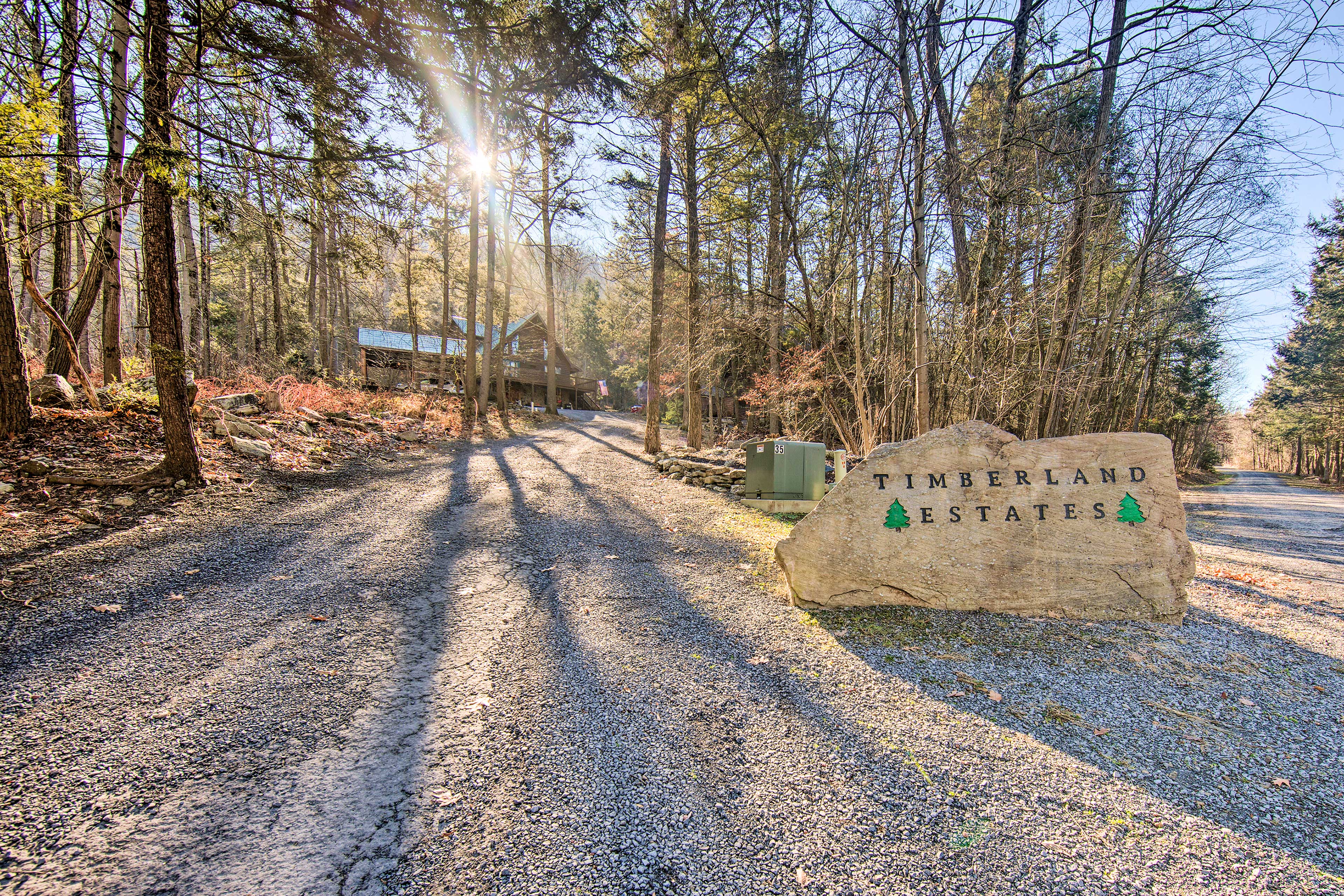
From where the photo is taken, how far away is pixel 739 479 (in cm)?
858

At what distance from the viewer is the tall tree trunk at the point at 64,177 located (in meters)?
4.26

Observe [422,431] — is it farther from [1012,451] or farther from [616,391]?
[616,391]

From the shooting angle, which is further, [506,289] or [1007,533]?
[506,289]

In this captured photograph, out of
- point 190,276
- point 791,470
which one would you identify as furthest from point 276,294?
point 791,470

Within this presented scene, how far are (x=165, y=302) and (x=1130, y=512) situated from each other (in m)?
9.12

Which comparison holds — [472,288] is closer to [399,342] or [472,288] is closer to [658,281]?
[658,281]

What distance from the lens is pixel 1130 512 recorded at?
359cm

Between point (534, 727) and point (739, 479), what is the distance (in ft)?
21.7

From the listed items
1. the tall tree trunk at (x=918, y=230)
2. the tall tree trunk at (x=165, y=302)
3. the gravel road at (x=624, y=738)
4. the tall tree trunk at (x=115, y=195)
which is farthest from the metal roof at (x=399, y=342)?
the gravel road at (x=624, y=738)

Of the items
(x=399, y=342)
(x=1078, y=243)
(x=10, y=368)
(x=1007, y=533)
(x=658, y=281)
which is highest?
(x=399, y=342)

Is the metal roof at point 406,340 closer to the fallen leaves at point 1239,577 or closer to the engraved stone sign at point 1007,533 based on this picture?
the engraved stone sign at point 1007,533

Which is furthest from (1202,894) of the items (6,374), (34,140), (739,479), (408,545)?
(6,374)

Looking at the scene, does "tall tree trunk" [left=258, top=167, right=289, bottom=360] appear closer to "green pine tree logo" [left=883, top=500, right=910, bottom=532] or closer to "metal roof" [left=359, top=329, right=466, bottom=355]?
"metal roof" [left=359, top=329, right=466, bottom=355]

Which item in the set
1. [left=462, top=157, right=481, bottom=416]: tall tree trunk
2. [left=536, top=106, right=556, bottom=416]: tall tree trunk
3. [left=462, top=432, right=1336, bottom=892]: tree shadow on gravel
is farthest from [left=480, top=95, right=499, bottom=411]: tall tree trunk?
[left=462, top=432, right=1336, bottom=892]: tree shadow on gravel
